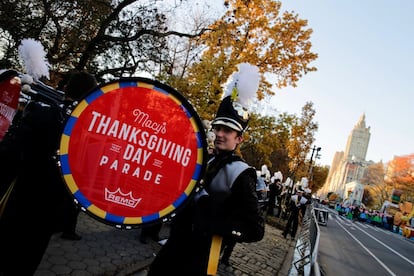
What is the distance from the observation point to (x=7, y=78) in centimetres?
275

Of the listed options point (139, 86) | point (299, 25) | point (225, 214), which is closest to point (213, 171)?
point (225, 214)

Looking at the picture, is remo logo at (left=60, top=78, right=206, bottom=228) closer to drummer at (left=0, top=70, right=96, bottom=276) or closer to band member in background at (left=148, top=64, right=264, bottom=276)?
band member in background at (left=148, top=64, right=264, bottom=276)

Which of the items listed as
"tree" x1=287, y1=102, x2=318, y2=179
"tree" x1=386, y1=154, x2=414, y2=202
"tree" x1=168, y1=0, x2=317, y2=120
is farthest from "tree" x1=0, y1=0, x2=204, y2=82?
"tree" x1=386, y1=154, x2=414, y2=202

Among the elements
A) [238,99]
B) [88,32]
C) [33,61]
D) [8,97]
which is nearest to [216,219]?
[238,99]

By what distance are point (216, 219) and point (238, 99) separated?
0.96m

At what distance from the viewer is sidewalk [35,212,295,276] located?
4.09 meters

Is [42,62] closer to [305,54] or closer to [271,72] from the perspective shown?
[271,72]

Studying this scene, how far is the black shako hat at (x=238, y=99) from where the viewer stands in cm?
222

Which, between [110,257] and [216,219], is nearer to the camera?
[216,219]

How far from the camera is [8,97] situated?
294 centimetres

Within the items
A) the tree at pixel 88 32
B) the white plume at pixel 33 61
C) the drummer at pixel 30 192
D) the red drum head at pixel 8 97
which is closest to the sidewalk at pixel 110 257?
the drummer at pixel 30 192

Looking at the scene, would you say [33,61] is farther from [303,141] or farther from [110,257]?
[303,141]

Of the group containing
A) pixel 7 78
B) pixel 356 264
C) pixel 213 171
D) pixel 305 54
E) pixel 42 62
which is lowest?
pixel 356 264

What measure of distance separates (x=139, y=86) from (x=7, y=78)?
199 centimetres
